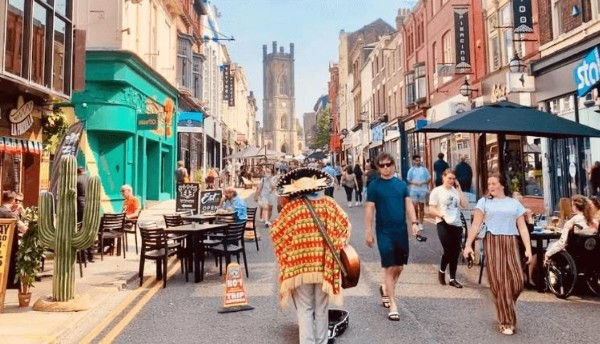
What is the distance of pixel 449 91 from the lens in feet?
78.1

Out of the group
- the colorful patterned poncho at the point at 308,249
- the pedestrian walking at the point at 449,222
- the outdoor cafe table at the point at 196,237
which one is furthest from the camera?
the outdoor cafe table at the point at 196,237

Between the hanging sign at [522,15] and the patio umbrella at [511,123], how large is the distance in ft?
26.2

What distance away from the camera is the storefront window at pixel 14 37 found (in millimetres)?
9625

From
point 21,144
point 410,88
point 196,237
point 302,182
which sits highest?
point 410,88

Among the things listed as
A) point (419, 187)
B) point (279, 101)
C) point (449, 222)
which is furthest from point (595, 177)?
point (279, 101)

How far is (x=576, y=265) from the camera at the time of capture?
664cm

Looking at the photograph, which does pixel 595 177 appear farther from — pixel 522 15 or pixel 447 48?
pixel 447 48

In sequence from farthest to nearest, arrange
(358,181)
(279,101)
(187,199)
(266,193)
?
1. (279,101)
2. (358,181)
3. (266,193)
4. (187,199)

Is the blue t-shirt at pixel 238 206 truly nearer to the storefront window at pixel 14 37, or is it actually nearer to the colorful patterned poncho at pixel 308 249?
the storefront window at pixel 14 37

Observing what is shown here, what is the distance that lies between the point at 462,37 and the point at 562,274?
16.1m

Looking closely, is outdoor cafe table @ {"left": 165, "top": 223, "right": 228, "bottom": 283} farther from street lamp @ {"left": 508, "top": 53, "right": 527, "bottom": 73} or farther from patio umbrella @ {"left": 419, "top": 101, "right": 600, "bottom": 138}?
street lamp @ {"left": 508, "top": 53, "right": 527, "bottom": 73}

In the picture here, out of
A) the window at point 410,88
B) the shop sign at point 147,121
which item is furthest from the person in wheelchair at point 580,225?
the window at point 410,88

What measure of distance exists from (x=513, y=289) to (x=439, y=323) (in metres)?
0.94

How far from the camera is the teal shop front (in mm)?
16734
